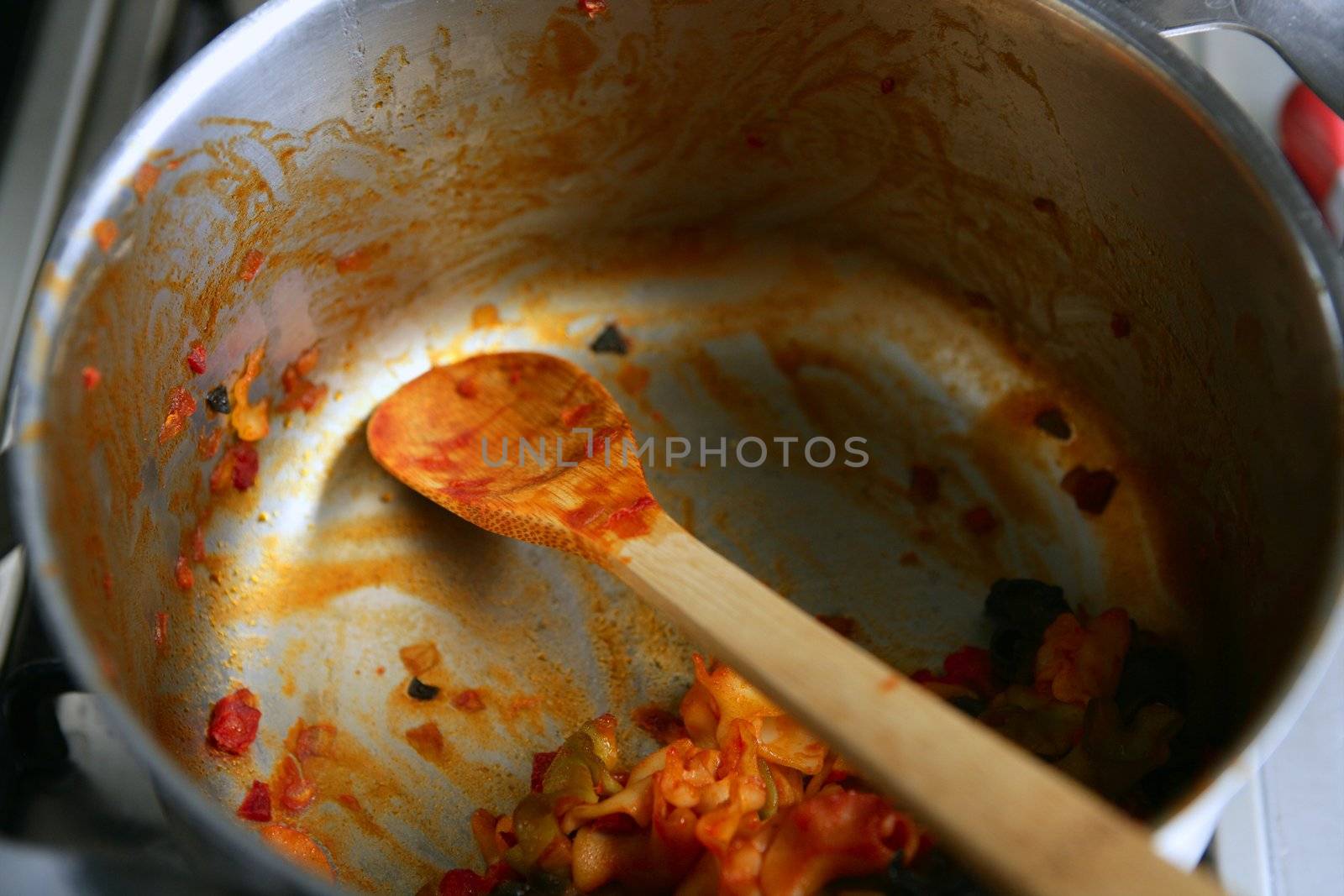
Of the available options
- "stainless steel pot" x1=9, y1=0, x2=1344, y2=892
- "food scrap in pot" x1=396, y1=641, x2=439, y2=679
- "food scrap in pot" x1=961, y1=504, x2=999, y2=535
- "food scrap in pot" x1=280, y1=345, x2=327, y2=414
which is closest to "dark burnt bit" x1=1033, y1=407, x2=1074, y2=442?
"stainless steel pot" x1=9, y1=0, x2=1344, y2=892

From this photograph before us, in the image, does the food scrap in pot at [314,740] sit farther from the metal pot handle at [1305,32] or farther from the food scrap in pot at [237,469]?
the metal pot handle at [1305,32]

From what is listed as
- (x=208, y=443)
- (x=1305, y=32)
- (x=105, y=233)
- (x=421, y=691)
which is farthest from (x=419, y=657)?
(x=1305, y=32)

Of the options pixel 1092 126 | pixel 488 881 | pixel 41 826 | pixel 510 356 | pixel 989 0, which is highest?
pixel 989 0

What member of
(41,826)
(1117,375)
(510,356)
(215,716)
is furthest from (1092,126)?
(41,826)

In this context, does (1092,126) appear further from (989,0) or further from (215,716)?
(215,716)

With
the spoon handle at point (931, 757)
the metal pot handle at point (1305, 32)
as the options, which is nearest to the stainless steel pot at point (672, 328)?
the metal pot handle at point (1305, 32)

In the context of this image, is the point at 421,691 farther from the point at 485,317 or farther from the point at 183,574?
the point at 485,317

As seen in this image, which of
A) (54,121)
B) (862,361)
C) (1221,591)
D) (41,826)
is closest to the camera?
(41,826)

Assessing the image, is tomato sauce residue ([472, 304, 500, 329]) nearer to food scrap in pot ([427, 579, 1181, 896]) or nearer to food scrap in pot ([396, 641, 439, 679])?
food scrap in pot ([396, 641, 439, 679])
